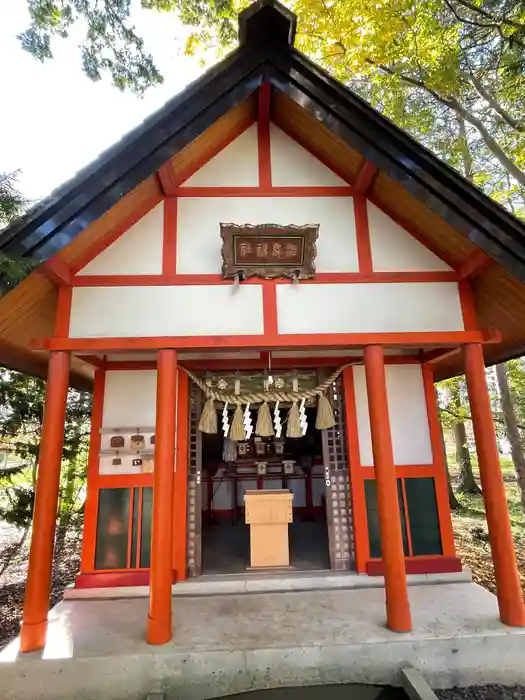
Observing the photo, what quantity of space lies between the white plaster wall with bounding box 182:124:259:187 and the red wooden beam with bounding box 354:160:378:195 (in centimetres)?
125

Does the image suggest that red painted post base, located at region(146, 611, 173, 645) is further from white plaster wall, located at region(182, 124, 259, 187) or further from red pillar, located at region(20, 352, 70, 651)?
white plaster wall, located at region(182, 124, 259, 187)

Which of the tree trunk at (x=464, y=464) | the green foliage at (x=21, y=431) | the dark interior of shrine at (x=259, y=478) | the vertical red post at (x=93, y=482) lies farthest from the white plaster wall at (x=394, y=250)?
the tree trunk at (x=464, y=464)

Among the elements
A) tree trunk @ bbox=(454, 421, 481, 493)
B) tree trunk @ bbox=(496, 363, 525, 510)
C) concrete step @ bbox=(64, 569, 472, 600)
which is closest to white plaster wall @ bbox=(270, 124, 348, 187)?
concrete step @ bbox=(64, 569, 472, 600)

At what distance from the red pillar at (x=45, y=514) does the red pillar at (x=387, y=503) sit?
11.4ft

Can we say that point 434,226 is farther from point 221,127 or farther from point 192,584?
point 192,584

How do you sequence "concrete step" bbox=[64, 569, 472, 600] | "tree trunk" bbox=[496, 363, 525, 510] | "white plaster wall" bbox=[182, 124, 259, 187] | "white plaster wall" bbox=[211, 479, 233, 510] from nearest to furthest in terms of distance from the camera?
1. "white plaster wall" bbox=[182, 124, 259, 187]
2. "concrete step" bbox=[64, 569, 472, 600]
3. "tree trunk" bbox=[496, 363, 525, 510]
4. "white plaster wall" bbox=[211, 479, 233, 510]

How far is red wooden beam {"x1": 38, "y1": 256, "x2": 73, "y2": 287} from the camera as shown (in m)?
3.96

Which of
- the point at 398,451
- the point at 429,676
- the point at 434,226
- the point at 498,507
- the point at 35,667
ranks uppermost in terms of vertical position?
the point at 434,226

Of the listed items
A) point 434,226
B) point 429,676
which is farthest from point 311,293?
point 429,676

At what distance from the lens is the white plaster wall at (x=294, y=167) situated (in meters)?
4.88

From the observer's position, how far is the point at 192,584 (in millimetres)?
5312

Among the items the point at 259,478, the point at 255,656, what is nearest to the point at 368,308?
the point at 255,656

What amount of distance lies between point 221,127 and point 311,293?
2270mm

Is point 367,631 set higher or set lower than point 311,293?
A: lower
